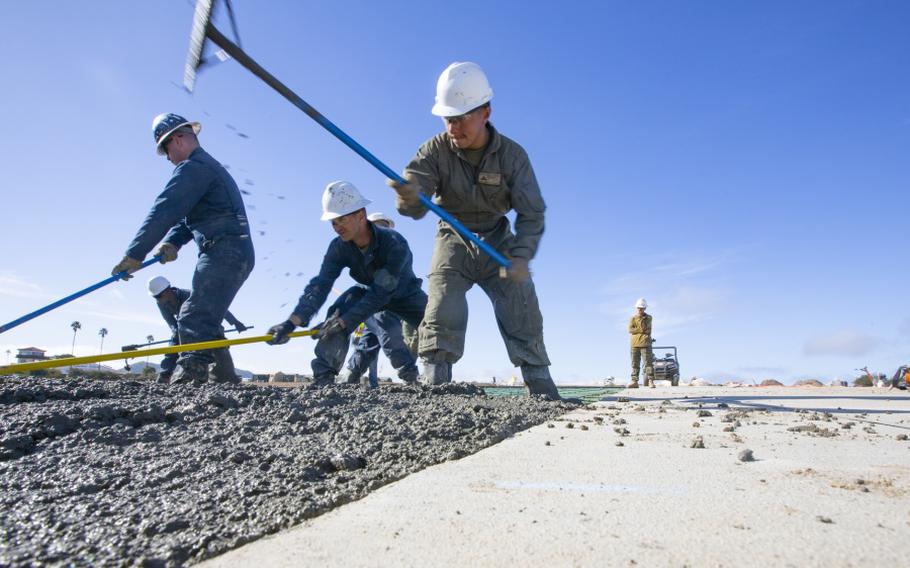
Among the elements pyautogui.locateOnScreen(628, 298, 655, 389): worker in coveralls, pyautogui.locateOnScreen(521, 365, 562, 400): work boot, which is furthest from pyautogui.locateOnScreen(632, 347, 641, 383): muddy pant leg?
pyautogui.locateOnScreen(521, 365, 562, 400): work boot

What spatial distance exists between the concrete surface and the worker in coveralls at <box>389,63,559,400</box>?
2.05 meters

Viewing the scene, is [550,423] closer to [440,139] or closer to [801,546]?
[801,546]

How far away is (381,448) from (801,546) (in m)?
1.12

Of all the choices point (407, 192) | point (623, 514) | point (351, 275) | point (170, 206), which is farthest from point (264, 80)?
point (623, 514)

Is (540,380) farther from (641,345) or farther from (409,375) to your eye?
(641,345)

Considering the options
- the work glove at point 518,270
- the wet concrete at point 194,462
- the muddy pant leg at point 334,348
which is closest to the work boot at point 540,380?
the work glove at point 518,270

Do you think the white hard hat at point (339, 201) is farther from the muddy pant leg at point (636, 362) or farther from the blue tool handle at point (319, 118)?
the muddy pant leg at point (636, 362)

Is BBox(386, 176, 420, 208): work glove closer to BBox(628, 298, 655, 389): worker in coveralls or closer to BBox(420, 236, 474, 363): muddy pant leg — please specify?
BBox(420, 236, 474, 363): muddy pant leg

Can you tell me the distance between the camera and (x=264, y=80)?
3.24 m

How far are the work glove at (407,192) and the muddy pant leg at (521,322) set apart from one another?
81 centimetres

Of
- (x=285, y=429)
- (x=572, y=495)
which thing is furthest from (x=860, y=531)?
(x=285, y=429)

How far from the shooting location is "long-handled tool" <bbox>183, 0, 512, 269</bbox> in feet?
9.50

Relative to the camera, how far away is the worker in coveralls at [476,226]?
12.2 feet

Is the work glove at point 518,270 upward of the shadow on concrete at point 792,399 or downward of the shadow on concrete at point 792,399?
upward
